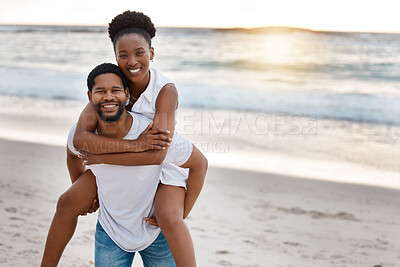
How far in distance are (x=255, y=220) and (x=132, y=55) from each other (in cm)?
276

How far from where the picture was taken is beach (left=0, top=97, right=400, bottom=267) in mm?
4035

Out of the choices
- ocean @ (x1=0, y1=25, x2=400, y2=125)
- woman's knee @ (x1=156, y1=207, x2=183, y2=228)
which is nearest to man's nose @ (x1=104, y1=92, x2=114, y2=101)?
woman's knee @ (x1=156, y1=207, x2=183, y2=228)

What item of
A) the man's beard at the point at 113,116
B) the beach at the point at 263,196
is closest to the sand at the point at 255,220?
the beach at the point at 263,196

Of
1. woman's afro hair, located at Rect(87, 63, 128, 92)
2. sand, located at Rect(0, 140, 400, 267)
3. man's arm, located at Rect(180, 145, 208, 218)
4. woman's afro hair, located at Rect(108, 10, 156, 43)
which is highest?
woman's afro hair, located at Rect(108, 10, 156, 43)

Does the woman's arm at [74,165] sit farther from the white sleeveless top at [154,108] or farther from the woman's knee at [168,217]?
the woman's knee at [168,217]

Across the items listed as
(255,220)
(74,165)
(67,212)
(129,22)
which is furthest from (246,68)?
(67,212)

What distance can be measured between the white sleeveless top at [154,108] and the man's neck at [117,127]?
0.19 meters

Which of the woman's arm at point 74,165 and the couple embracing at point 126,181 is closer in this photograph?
the couple embracing at point 126,181

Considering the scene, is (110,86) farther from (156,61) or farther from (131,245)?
(156,61)

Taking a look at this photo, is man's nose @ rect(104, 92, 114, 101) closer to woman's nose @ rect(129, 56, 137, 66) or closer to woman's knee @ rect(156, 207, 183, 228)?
woman's nose @ rect(129, 56, 137, 66)

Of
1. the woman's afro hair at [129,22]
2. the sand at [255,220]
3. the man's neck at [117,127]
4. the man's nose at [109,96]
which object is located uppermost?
the woman's afro hair at [129,22]

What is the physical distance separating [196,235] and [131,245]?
85.1 inches

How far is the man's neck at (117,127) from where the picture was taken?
7.29 ft

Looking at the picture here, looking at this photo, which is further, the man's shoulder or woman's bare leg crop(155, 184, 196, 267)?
the man's shoulder
